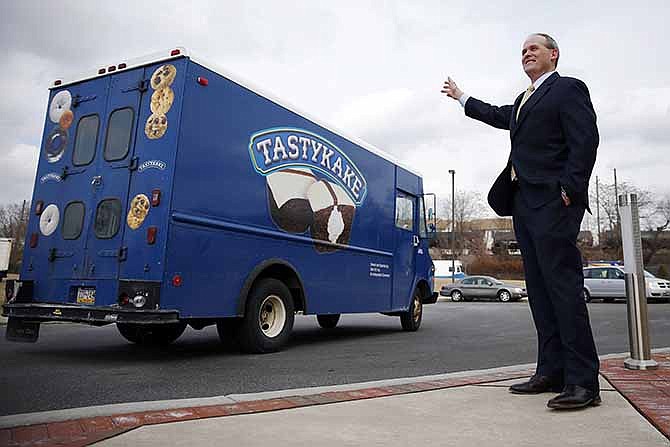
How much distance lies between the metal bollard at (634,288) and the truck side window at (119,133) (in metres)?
4.83

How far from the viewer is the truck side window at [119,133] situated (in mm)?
5984

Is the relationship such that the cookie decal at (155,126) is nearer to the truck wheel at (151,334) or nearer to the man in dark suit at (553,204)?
the truck wheel at (151,334)

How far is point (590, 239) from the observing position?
2208 inches

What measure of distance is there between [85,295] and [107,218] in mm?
813

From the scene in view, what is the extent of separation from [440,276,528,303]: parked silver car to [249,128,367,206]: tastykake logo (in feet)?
63.3

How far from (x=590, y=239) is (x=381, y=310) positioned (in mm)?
52729

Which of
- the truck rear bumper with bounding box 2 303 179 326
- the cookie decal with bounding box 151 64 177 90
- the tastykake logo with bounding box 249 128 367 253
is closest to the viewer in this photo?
the truck rear bumper with bounding box 2 303 179 326

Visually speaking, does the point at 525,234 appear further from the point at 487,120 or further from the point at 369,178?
the point at 369,178

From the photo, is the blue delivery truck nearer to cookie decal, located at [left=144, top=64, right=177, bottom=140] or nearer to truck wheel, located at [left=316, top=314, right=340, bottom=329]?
cookie decal, located at [left=144, top=64, right=177, bottom=140]

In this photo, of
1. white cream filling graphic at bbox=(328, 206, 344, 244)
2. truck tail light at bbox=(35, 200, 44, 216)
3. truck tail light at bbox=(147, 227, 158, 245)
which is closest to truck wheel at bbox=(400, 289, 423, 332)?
white cream filling graphic at bbox=(328, 206, 344, 244)

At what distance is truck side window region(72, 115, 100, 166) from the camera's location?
626 centimetres

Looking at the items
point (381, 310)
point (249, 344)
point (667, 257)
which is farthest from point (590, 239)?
point (249, 344)

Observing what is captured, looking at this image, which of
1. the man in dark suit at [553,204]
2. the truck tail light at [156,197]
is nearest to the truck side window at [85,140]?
the truck tail light at [156,197]

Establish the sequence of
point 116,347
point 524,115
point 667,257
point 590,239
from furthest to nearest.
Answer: point 590,239, point 667,257, point 116,347, point 524,115
